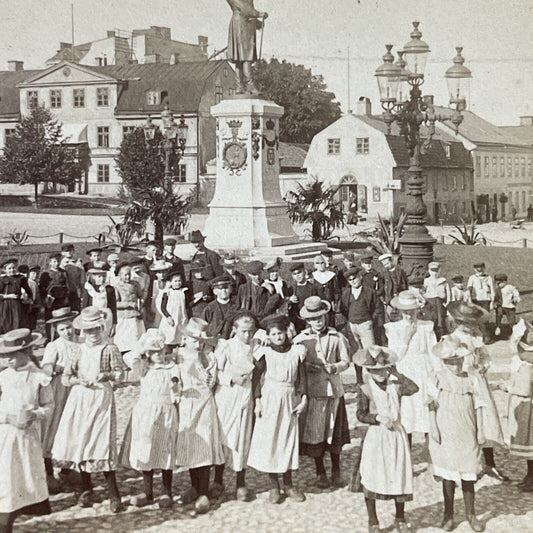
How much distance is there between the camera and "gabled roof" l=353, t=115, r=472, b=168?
45.0 m

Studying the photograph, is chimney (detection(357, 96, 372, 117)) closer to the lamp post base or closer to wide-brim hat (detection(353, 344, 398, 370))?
the lamp post base

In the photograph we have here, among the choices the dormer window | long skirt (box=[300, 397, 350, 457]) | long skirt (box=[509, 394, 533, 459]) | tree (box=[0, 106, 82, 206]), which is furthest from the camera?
the dormer window

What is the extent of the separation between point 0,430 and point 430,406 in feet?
10.2

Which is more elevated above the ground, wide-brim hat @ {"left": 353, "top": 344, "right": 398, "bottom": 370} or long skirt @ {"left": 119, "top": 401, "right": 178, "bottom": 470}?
wide-brim hat @ {"left": 353, "top": 344, "right": 398, "bottom": 370}

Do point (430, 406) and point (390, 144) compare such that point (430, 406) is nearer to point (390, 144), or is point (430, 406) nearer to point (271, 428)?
point (271, 428)

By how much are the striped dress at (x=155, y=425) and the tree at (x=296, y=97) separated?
53.6 meters

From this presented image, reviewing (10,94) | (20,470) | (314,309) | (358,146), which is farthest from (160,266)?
(10,94)

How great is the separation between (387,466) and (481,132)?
48.8m

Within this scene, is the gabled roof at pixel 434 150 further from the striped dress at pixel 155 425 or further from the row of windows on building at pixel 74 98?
the striped dress at pixel 155 425

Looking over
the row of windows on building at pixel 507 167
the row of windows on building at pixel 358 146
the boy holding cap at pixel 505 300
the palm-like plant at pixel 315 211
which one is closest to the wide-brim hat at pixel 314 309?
the boy holding cap at pixel 505 300

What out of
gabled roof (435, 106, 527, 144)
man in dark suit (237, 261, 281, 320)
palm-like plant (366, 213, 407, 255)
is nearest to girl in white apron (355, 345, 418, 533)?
man in dark suit (237, 261, 281, 320)

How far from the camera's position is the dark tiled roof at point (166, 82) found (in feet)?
164

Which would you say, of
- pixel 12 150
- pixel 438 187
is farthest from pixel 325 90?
pixel 12 150

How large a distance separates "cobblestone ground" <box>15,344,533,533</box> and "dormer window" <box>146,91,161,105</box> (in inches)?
1778
